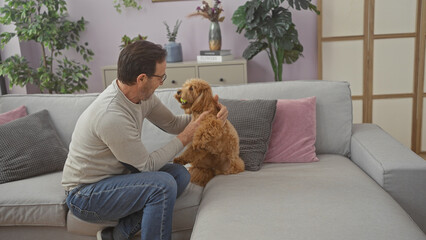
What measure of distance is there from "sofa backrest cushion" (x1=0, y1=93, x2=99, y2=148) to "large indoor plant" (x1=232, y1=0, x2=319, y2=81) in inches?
59.0

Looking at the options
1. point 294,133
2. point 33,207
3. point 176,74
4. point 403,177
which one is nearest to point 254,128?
→ point 294,133

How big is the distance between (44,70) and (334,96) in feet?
7.83

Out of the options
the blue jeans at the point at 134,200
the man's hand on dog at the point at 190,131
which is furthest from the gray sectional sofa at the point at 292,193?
the man's hand on dog at the point at 190,131

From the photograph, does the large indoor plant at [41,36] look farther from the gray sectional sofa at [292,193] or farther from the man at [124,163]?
the man at [124,163]

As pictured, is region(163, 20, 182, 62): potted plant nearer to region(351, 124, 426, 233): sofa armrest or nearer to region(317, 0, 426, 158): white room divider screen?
region(317, 0, 426, 158): white room divider screen

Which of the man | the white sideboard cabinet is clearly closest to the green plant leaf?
the white sideboard cabinet

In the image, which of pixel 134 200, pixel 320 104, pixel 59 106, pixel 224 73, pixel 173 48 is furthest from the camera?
pixel 173 48

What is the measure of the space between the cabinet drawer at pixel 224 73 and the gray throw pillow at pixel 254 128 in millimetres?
1265

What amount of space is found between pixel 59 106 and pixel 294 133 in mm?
1394

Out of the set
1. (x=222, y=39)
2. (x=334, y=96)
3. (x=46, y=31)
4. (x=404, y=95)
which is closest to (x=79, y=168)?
(x=334, y=96)

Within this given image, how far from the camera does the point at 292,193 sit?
5.65ft

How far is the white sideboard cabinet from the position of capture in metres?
3.43

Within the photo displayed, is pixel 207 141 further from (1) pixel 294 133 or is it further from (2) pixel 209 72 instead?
(2) pixel 209 72

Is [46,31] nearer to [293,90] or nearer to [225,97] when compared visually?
[225,97]
